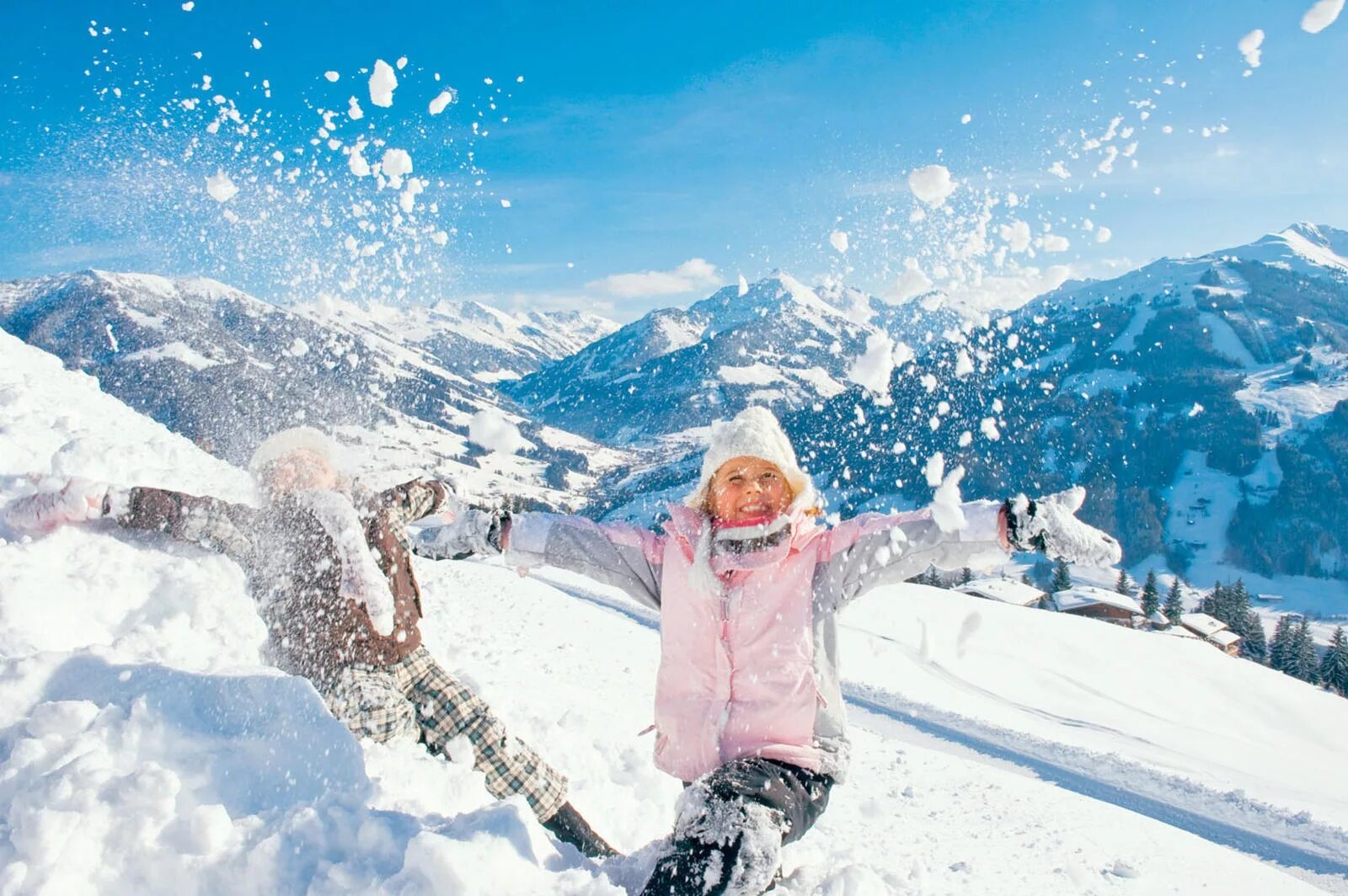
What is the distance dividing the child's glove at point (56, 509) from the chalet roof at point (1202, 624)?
75538 millimetres

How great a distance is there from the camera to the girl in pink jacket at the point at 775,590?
278 centimetres

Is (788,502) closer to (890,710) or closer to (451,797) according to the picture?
(451,797)

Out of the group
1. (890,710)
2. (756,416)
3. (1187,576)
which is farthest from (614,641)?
(1187,576)

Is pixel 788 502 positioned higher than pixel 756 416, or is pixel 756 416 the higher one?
pixel 756 416

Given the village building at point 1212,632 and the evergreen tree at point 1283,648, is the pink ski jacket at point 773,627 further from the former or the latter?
the village building at point 1212,632

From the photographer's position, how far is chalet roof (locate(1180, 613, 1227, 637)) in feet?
206

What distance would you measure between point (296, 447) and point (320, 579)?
75 cm

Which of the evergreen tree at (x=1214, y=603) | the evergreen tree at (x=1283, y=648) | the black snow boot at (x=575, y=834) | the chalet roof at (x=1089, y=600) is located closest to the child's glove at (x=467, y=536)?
the black snow boot at (x=575, y=834)

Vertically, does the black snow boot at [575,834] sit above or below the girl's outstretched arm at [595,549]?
below

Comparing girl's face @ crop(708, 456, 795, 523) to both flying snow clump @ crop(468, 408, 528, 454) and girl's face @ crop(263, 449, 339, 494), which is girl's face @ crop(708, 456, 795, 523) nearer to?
girl's face @ crop(263, 449, 339, 494)

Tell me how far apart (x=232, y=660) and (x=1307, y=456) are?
20073 cm

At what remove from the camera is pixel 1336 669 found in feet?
158

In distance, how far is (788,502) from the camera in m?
3.00

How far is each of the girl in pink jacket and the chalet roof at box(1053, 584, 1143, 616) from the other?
→ 2696 inches
